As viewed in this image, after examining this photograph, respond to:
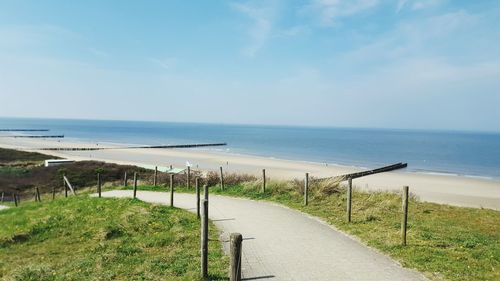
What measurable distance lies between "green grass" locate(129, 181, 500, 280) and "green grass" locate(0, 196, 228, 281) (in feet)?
14.4

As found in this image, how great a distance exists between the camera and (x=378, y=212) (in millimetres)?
15781

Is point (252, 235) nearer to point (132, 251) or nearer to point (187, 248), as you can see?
point (187, 248)

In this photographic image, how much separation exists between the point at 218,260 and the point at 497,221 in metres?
12.5

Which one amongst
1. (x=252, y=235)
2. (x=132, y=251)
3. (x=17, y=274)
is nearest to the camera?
(x=17, y=274)

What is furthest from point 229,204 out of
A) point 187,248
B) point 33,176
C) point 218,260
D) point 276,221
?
point 33,176

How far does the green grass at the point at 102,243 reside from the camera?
359 inches

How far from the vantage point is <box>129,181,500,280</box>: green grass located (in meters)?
9.12

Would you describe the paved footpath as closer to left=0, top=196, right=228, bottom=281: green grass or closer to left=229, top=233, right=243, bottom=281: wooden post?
left=0, top=196, right=228, bottom=281: green grass

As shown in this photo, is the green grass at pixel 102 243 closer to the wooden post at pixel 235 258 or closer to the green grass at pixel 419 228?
the wooden post at pixel 235 258

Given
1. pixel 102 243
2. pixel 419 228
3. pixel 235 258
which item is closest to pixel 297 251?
pixel 235 258

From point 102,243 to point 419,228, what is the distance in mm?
9715

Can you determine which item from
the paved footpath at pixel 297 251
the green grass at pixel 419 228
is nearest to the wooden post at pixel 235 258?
the paved footpath at pixel 297 251

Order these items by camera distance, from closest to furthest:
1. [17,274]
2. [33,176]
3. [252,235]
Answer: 1. [17,274]
2. [252,235]
3. [33,176]

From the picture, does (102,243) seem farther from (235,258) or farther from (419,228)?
(419,228)
